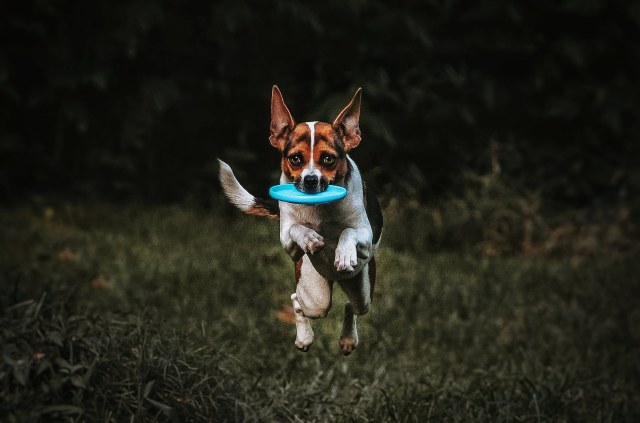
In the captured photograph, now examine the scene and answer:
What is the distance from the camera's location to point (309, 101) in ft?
19.5

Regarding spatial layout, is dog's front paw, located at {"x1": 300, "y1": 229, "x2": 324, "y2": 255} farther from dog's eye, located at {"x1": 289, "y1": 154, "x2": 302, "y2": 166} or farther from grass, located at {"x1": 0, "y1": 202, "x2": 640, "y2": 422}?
grass, located at {"x1": 0, "y1": 202, "x2": 640, "y2": 422}

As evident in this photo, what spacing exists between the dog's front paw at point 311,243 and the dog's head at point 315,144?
99 millimetres

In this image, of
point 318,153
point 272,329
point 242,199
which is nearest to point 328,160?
point 318,153

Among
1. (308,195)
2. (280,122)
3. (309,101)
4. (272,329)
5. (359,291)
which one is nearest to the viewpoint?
(308,195)

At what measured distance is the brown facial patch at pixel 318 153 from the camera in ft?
6.32

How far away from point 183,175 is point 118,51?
8.99ft

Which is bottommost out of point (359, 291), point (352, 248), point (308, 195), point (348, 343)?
point (348, 343)

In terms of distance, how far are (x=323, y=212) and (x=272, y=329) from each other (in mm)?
5761

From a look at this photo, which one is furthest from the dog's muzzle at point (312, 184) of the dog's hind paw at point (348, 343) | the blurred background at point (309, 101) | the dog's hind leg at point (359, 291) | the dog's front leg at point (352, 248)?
the blurred background at point (309, 101)

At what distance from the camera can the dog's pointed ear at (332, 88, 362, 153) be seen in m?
1.92

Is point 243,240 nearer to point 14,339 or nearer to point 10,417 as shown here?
point 14,339

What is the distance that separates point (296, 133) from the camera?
197 centimetres

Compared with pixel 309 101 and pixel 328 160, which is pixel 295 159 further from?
pixel 309 101

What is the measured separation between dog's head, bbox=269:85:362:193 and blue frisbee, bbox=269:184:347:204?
14mm
